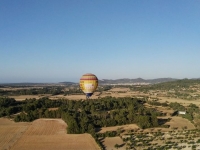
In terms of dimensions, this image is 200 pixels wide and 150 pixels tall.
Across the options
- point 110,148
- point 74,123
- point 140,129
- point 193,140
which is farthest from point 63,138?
point 193,140

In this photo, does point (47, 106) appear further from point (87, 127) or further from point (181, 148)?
point (181, 148)

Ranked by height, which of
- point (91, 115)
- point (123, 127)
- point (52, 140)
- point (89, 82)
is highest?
point (89, 82)

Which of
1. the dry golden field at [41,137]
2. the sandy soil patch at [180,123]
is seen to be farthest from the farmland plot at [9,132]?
the sandy soil patch at [180,123]

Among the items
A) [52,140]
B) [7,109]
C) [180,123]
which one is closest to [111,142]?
[52,140]

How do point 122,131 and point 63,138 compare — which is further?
point 122,131

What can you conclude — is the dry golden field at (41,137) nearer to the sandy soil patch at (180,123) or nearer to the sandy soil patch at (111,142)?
the sandy soil patch at (111,142)

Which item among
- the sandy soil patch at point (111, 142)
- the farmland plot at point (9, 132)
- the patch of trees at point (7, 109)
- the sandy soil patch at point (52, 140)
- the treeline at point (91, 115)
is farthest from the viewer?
the patch of trees at point (7, 109)

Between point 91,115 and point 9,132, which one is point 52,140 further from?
point 91,115
